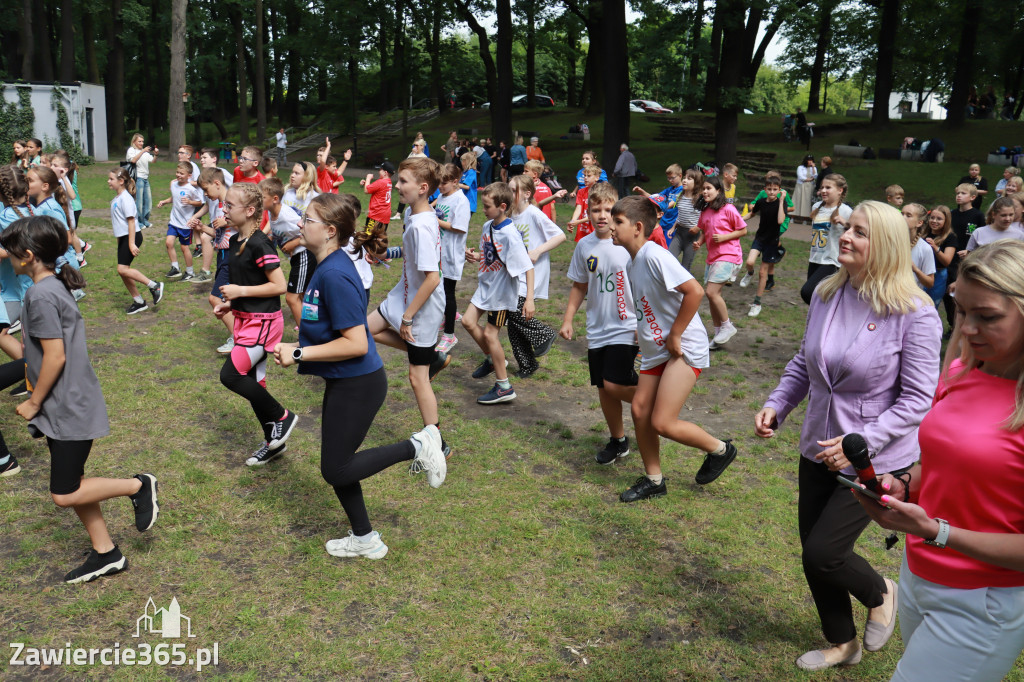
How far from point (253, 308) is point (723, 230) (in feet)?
19.9

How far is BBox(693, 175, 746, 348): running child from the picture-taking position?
9680 mm

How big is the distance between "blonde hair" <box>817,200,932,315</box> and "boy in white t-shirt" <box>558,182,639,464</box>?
2.37 metres

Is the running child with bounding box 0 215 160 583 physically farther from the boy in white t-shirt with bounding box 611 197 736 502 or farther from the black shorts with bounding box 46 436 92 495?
the boy in white t-shirt with bounding box 611 197 736 502

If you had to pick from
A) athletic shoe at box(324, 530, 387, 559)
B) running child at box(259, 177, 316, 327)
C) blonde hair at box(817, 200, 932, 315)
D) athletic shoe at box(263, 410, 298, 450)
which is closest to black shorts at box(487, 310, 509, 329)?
running child at box(259, 177, 316, 327)

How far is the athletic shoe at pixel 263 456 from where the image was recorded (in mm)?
6145

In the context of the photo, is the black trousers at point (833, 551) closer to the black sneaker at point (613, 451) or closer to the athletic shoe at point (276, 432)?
the black sneaker at point (613, 451)

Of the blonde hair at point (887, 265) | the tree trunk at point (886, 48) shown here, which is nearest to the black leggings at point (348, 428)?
the blonde hair at point (887, 265)

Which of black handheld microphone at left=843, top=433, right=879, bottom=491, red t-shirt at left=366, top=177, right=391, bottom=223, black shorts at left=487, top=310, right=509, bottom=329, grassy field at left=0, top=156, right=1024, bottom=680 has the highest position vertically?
red t-shirt at left=366, top=177, right=391, bottom=223

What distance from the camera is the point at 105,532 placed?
4613 millimetres

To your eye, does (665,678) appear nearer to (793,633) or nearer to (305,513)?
(793,633)

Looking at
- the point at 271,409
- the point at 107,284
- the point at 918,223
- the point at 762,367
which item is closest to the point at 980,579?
the point at 271,409

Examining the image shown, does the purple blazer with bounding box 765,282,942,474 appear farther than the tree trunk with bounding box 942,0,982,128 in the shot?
No

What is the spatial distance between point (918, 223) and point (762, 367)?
2335 millimetres

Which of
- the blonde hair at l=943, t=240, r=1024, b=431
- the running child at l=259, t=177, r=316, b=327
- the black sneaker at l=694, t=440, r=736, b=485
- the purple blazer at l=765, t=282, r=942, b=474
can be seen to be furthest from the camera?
the running child at l=259, t=177, r=316, b=327
